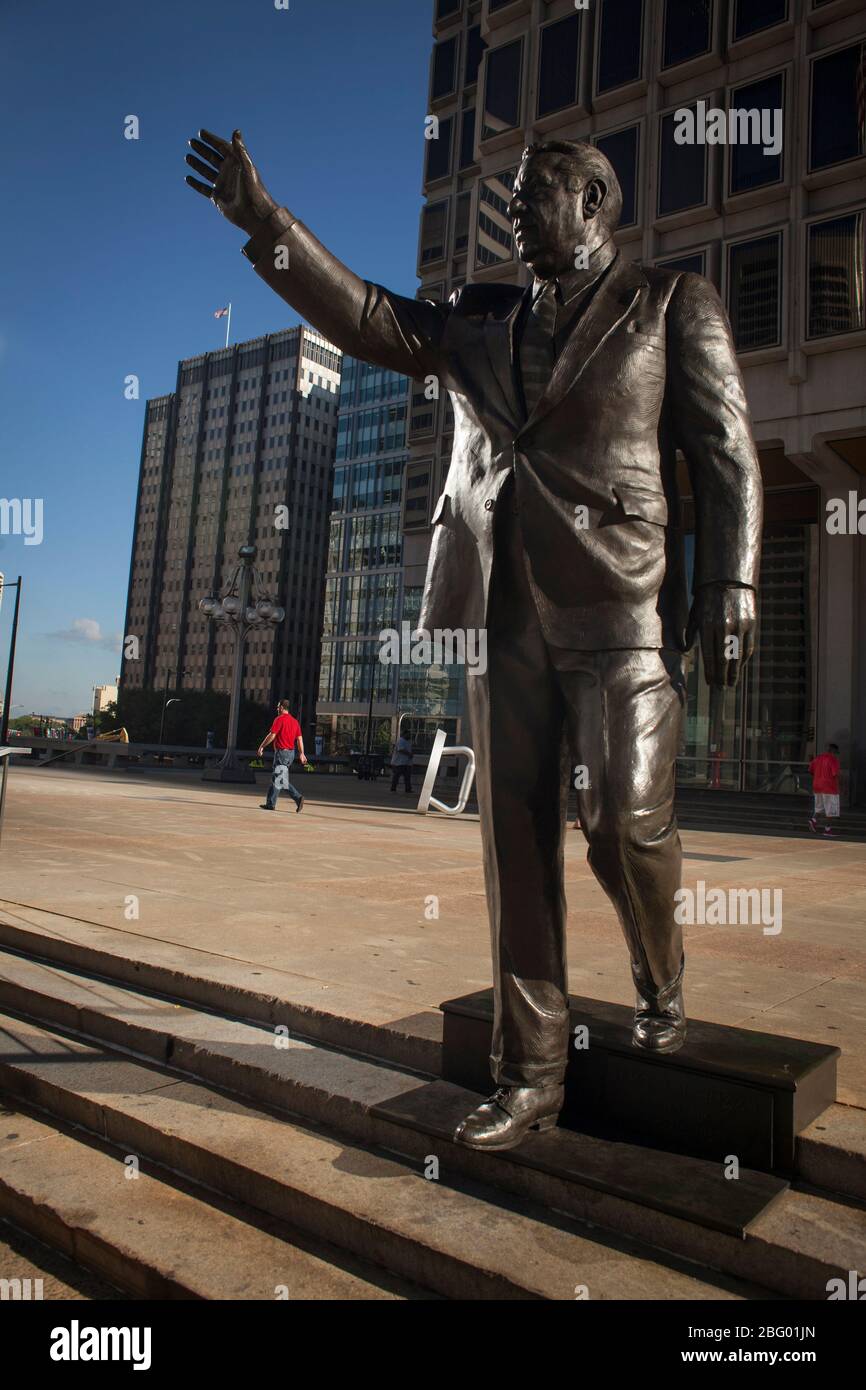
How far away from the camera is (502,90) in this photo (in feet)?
88.6

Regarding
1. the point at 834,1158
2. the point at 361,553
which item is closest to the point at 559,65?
the point at 834,1158

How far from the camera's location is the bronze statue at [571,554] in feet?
7.85

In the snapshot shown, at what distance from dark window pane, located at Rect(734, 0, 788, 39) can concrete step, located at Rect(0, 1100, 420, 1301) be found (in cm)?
2735

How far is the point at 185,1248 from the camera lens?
2260mm

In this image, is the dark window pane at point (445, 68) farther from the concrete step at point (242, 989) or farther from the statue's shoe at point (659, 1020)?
the statue's shoe at point (659, 1020)

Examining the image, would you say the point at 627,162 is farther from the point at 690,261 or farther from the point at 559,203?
the point at 559,203

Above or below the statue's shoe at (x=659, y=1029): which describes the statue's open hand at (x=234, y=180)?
above

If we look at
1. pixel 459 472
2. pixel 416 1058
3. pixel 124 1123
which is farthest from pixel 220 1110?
pixel 459 472

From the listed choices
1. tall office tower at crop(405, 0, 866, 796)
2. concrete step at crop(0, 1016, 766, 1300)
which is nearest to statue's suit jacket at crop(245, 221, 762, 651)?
concrete step at crop(0, 1016, 766, 1300)

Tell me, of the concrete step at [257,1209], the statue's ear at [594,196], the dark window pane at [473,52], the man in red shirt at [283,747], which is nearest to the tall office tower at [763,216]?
the dark window pane at [473,52]

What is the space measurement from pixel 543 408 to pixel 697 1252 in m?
2.04

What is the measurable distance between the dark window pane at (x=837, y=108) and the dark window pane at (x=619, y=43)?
16.3ft
